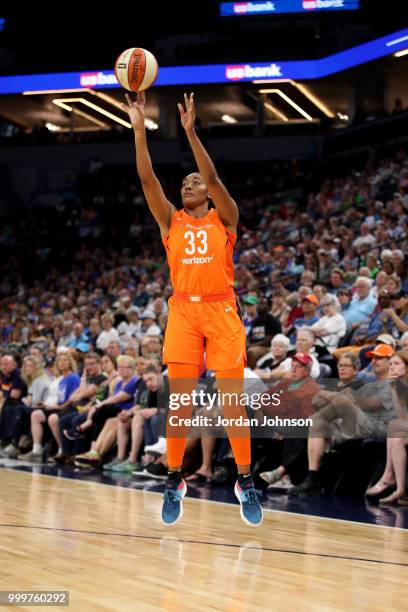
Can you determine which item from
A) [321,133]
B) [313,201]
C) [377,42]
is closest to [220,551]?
[313,201]

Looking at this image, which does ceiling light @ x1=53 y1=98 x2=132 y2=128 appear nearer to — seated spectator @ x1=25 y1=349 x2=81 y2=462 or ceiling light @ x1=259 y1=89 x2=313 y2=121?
ceiling light @ x1=259 y1=89 x2=313 y2=121

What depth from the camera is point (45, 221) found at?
26.6 metres

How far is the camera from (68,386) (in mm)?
11414

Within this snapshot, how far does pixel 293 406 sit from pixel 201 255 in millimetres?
3035

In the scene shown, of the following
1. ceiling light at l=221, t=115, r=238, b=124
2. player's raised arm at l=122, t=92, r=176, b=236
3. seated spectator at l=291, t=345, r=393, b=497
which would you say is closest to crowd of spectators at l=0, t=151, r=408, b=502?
seated spectator at l=291, t=345, r=393, b=497

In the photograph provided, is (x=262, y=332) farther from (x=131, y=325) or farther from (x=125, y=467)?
(x=131, y=325)

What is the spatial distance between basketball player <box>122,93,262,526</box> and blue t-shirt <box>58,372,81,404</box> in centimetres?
604

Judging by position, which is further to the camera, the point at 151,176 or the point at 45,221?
the point at 45,221

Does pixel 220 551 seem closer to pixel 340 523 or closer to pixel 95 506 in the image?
pixel 340 523

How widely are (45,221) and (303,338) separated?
18.8 meters

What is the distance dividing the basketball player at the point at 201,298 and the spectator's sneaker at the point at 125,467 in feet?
13.6

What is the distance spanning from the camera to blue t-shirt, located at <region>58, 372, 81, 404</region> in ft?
37.4

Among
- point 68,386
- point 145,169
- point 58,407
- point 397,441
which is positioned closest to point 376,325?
point 397,441
